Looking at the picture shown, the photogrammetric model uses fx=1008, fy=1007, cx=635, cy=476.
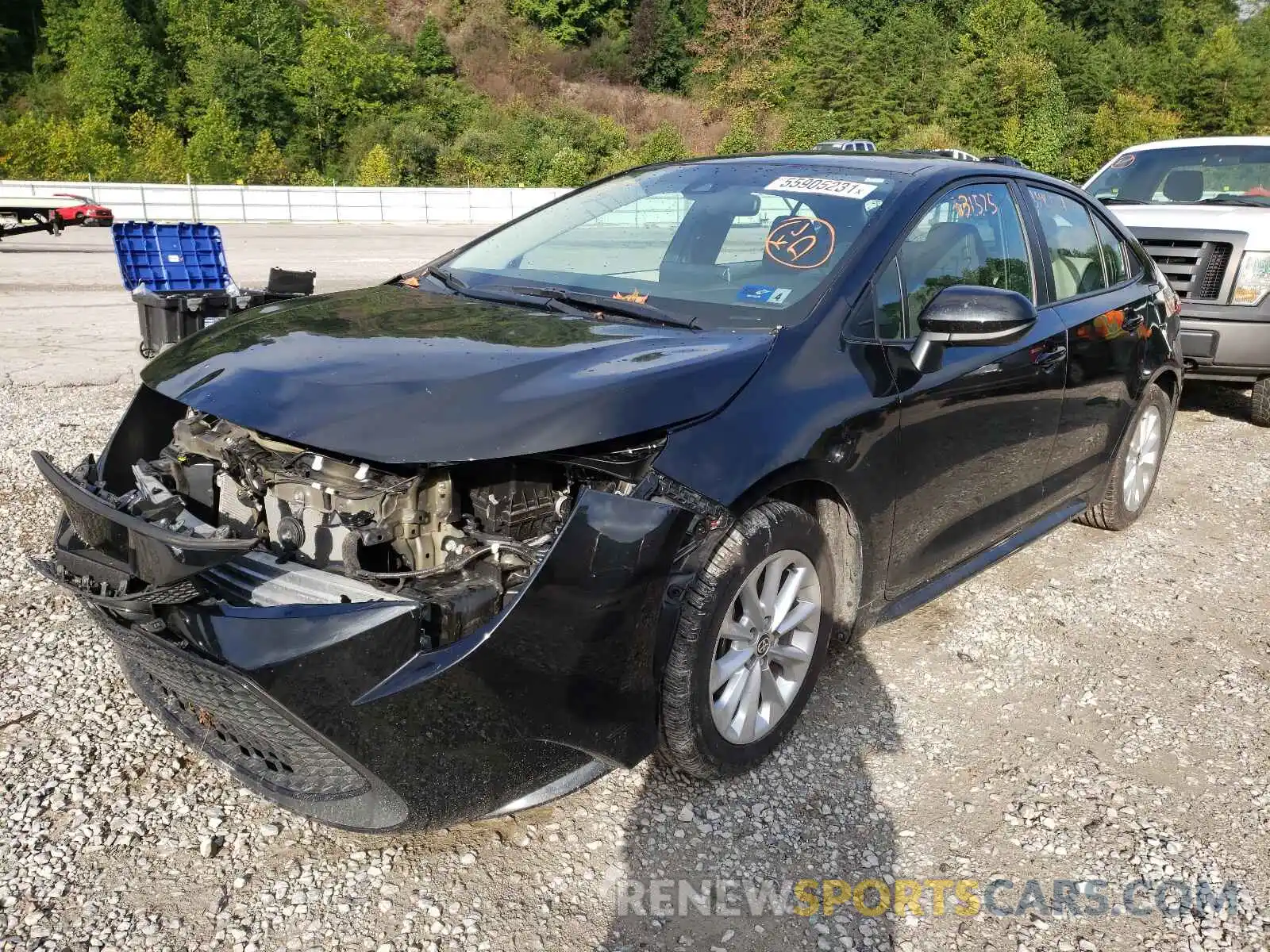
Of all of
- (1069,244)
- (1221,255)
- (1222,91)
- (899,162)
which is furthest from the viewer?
(1222,91)

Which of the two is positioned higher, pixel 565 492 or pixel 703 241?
pixel 703 241

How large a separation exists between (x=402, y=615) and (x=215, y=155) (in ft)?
168

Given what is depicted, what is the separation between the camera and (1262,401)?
23.2ft

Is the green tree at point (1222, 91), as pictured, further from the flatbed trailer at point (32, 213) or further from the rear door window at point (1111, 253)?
the rear door window at point (1111, 253)

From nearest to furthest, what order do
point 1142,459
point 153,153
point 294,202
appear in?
1. point 1142,459
2. point 294,202
3. point 153,153

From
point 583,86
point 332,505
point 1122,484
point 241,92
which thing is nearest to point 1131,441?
point 1122,484

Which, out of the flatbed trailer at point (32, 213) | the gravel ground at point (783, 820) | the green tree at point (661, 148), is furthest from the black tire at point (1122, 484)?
the green tree at point (661, 148)

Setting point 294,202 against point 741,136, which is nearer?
point 294,202

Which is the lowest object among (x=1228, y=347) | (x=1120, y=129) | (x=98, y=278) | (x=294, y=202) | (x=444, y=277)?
(x=294, y=202)

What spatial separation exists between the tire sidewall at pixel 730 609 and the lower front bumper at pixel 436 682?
16cm

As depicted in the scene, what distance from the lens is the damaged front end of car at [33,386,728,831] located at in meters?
2.08

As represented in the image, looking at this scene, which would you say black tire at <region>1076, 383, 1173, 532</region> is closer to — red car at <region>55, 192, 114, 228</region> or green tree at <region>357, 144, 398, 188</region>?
red car at <region>55, 192, 114, 228</region>

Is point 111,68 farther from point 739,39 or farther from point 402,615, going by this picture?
point 402,615

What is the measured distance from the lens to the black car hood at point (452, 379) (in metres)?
2.23
